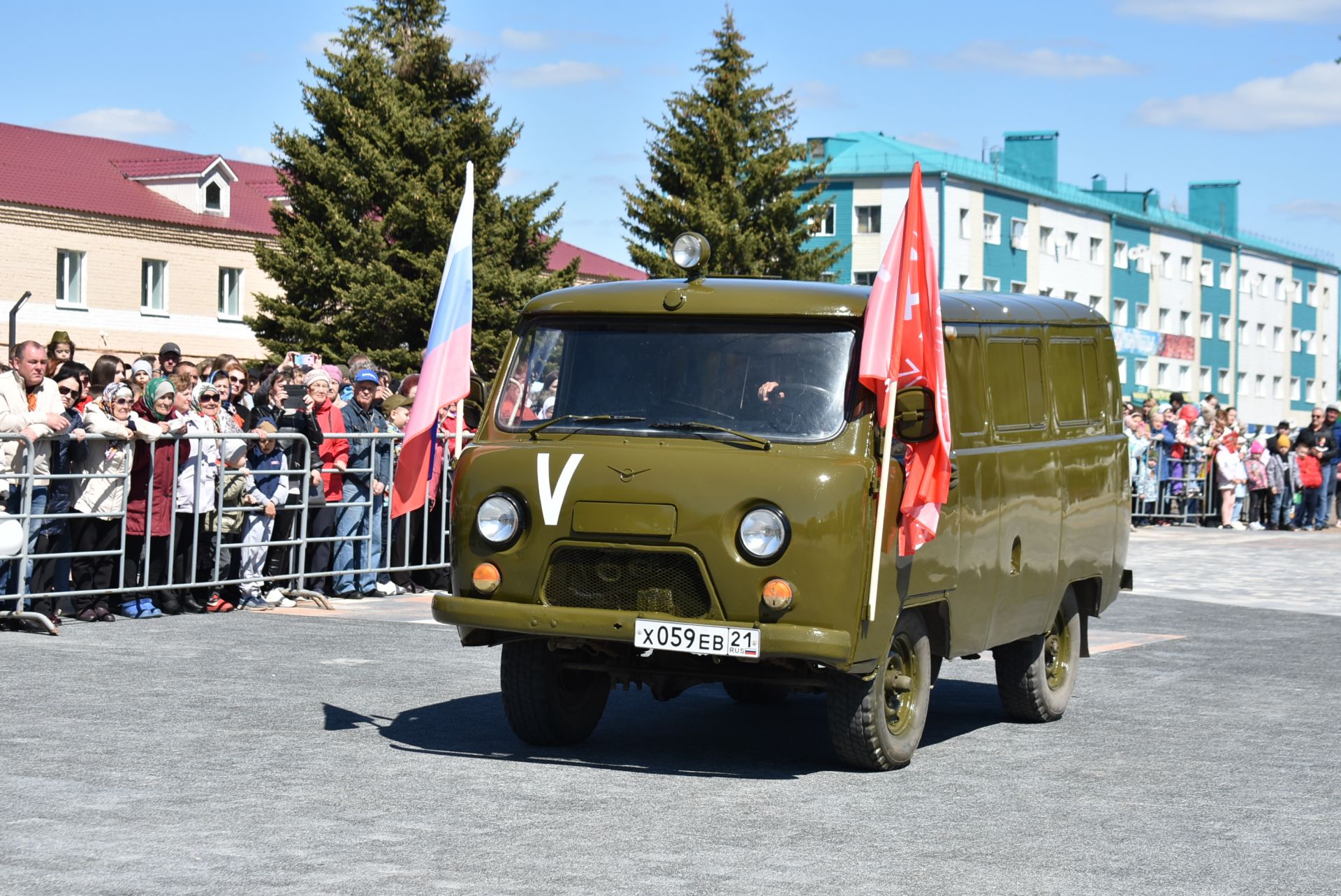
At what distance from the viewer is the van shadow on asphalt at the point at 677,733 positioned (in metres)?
9.12

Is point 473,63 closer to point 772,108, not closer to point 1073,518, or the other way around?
point 772,108

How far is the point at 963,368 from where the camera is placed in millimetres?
9648

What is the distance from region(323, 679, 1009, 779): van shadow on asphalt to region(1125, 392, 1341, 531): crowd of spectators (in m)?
21.7

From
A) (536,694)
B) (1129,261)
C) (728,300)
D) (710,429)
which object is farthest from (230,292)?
Result: (710,429)

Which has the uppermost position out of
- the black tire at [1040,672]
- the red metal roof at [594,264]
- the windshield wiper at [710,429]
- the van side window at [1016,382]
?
the red metal roof at [594,264]

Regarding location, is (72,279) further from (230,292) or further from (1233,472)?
(1233,472)

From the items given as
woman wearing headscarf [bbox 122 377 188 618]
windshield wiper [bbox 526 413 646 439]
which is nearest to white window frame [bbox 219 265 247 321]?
woman wearing headscarf [bbox 122 377 188 618]

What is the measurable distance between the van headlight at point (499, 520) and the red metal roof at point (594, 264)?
67.3 m

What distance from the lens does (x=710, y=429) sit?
29.0ft

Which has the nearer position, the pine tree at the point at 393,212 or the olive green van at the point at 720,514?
the olive green van at the point at 720,514

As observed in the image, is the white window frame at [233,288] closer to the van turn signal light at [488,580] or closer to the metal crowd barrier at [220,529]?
the metal crowd barrier at [220,529]

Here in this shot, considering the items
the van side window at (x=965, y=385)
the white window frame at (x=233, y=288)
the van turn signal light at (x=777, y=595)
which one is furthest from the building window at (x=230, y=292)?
the van turn signal light at (x=777, y=595)

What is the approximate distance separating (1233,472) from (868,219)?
4767cm

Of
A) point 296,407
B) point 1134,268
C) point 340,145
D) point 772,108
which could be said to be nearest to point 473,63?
point 340,145
